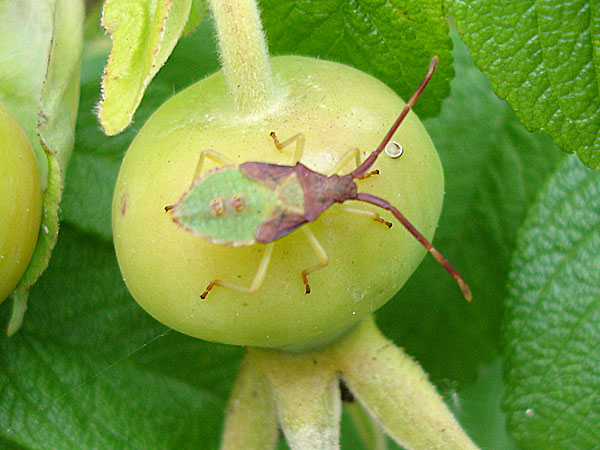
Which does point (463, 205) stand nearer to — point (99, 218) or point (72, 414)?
point (99, 218)

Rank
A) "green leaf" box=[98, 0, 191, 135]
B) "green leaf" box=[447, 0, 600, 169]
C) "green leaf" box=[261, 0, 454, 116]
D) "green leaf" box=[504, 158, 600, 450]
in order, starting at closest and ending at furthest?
"green leaf" box=[98, 0, 191, 135]
"green leaf" box=[447, 0, 600, 169]
"green leaf" box=[261, 0, 454, 116]
"green leaf" box=[504, 158, 600, 450]

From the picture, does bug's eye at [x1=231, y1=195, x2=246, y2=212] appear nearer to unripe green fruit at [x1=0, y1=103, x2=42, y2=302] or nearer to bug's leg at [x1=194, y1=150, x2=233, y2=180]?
bug's leg at [x1=194, y1=150, x2=233, y2=180]

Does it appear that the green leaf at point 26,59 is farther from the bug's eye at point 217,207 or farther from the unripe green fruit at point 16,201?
the bug's eye at point 217,207

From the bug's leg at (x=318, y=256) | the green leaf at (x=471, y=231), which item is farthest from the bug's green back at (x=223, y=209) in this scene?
the green leaf at (x=471, y=231)

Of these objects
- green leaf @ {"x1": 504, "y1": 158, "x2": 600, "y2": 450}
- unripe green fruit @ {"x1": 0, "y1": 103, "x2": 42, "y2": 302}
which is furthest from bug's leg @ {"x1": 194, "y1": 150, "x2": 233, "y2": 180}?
green leaf @ {"x1": 504, "y1": 158, "x2": 600, "y2": 450}

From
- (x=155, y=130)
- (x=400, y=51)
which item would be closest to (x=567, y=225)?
(x=400, y=51)

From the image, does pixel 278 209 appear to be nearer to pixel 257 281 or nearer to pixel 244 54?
pixel 257 281
